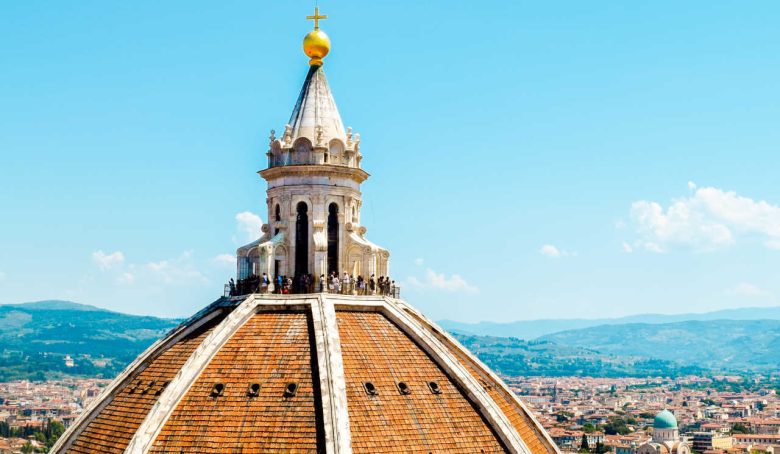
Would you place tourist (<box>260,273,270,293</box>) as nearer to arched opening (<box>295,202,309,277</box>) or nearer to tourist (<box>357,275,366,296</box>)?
arched opening (<box>295,202,309,277</box>)

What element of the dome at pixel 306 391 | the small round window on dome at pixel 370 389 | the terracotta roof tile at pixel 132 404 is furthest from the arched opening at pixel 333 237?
the small round window on dome at pixel 370 389

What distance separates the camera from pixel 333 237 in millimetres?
32531

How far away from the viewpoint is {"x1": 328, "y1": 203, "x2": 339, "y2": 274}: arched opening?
106 ft

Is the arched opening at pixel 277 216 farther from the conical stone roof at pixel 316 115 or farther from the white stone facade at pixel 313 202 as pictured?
the conical stone roof at pixel 316 115

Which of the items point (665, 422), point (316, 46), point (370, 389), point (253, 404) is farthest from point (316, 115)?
point (665, 422)

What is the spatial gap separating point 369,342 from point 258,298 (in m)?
3.28

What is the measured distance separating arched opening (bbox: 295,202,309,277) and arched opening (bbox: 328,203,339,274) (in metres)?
0.65

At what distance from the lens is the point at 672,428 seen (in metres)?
181

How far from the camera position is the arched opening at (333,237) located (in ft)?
106

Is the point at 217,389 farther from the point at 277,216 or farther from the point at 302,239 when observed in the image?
the point at 277,216

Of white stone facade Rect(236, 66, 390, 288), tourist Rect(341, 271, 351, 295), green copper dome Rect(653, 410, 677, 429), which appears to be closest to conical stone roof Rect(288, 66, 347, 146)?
white stone facade Rect(236, 66, 390, 288)

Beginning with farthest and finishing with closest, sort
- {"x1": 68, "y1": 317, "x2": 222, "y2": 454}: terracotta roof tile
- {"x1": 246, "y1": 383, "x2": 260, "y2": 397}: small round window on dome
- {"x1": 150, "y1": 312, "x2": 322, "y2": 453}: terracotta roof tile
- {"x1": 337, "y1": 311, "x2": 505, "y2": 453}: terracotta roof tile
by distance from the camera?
{"x1": 68, "y1": 317, "x2": 222, "y2": 454}: terracotta roof tile < {"x1": 246, "y1": 383, "x2": 260, "y2": 397}: small round window on dome < {"x1": 337, "y1": 311, "x2": 505, "y2": 453}: terracotta roof tile < {"x1": 150, "y1": 312, "x2": 322, "y2": 453}: terracotta roof tile

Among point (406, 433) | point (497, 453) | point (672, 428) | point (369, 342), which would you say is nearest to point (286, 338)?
point (369, 342)

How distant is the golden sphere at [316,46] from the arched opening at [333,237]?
4384 mm
